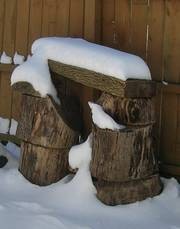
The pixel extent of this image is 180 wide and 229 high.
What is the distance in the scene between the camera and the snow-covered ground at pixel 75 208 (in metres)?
4.25

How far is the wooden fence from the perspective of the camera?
517 centimetres

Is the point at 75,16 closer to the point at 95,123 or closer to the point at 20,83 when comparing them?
the point at 20,83

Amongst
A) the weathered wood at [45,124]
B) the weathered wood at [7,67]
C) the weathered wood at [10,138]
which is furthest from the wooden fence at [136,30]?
the weathered wood at [10,138]

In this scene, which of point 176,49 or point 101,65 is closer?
point 101,65

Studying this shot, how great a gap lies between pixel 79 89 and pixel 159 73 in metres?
0.86

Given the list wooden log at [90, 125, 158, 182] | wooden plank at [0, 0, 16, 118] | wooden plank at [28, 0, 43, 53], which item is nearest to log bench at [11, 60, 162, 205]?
wooden log at [90, 125, 158, 182]

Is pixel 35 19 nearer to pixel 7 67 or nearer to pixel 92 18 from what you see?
pixel 7 67

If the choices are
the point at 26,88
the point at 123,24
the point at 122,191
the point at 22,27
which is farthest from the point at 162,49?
the point at 22,27

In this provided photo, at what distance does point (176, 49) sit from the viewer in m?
5.14

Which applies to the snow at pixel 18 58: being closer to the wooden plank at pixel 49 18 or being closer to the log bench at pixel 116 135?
the wooden plank at pixel 49 18

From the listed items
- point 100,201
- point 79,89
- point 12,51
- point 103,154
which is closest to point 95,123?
point 103,154

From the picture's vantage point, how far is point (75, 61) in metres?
4.88

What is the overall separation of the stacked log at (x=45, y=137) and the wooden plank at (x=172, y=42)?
102 centimetres

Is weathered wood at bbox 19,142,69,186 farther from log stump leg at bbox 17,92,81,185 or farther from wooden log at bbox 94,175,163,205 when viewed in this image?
wooden log at bbox 94,175,163,205
